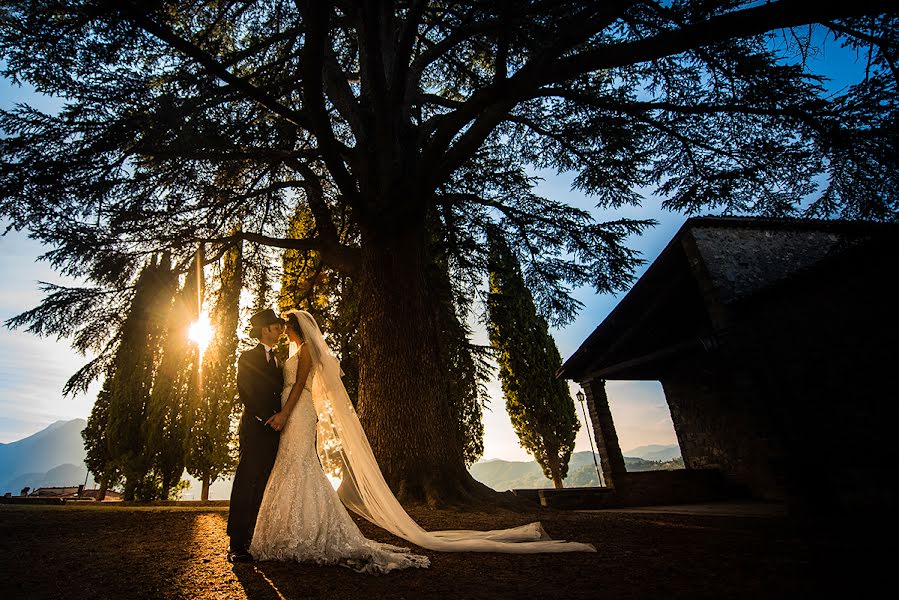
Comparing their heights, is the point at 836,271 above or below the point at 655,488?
above

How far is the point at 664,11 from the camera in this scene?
465 centimetres

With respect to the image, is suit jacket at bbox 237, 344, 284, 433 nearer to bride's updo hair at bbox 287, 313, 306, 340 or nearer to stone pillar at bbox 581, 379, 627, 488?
bride's updo hair at bbox 287, 313, 306, 340

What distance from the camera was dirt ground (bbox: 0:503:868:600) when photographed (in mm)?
2211

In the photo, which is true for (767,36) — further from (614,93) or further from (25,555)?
(25,555)

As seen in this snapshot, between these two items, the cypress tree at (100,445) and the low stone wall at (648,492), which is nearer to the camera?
the low stone wall at (648,492)

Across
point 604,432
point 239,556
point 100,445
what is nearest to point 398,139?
point 239,556

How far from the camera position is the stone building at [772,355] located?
585 cm

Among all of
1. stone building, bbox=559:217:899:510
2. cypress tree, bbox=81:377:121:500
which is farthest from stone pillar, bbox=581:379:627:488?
cypress tree, bbox=81:377:121:500

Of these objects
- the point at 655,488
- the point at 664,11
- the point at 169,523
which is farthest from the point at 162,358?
the point at 664,11

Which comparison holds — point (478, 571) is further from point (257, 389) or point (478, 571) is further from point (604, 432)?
point (604, 432)

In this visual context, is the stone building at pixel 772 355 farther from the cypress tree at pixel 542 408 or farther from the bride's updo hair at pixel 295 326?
the cypress tree at pixel 542 408

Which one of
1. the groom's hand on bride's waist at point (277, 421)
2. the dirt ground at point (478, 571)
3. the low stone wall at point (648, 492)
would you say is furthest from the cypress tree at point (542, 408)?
the groom's hand on bride's waist at point (277, 421)

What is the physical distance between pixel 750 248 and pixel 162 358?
20157 mm

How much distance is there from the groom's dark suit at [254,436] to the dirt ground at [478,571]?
36 centimetres
